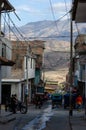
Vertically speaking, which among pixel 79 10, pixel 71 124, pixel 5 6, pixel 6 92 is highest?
pixel 5 6

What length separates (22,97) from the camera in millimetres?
70125

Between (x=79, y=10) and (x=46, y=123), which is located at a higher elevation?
(x=79, y=10)

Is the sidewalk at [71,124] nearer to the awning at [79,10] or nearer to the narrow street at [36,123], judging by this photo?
the narrow street at [36,123]

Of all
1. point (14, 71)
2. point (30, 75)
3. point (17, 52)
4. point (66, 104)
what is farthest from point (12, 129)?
point (30, 75)

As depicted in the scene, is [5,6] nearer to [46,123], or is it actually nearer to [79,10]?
[79,10]

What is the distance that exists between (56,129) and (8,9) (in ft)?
47.9

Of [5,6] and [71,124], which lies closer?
[71,124]

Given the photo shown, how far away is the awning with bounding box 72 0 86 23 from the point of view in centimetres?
2241

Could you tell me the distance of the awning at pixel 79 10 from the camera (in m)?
22.4

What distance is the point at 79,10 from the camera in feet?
82.9

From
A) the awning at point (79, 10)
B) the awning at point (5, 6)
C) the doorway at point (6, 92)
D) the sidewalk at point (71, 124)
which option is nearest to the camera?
the awning at point (79, 10)

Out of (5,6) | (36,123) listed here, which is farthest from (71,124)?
(5,6)

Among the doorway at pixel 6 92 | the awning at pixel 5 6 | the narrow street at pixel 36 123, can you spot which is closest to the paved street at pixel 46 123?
the narrow street at pixel 36 123

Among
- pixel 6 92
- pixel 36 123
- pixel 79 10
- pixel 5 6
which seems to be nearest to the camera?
pixel 79 10
